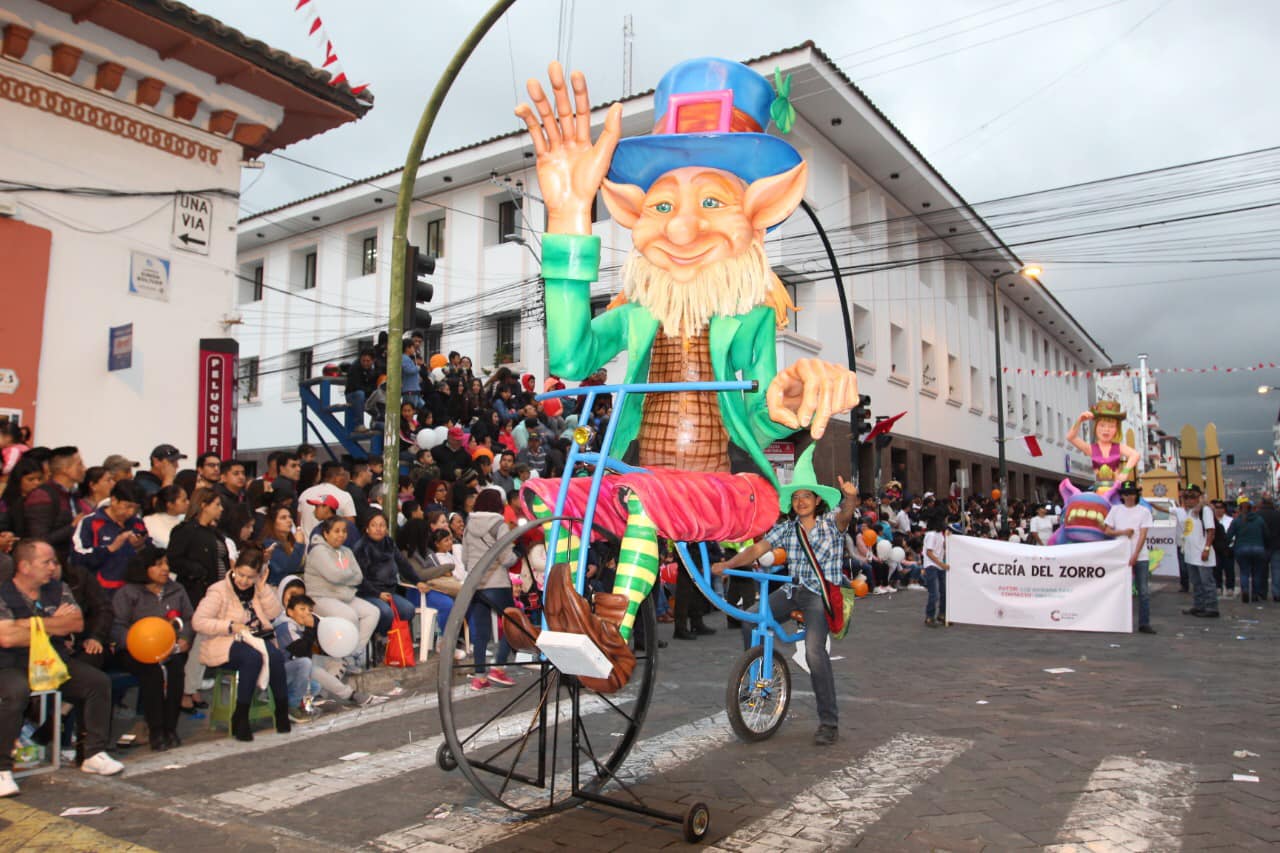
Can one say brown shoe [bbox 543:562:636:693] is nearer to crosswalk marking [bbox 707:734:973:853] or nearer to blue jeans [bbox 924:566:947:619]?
crosswalk marking [bbox 707:734:973:853]

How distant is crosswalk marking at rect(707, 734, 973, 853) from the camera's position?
4.20 m

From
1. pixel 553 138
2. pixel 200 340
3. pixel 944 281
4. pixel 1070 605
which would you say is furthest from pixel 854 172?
pixel 553 138

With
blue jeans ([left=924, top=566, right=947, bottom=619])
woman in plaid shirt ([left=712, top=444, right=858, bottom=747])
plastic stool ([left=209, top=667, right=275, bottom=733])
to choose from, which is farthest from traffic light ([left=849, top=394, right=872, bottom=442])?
plastic stool ([left=209, top=667, right=275, bottom=733])

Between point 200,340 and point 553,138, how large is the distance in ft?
27.8

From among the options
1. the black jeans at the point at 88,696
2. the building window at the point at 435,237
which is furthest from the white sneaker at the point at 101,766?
the building window at the point at 435,237

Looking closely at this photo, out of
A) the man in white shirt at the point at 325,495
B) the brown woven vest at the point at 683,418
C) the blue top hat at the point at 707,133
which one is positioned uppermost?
the blue top hat at the point at 707,133

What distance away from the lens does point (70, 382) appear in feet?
33.9

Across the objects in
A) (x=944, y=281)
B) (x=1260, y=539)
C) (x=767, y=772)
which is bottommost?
(x=767, y=772)

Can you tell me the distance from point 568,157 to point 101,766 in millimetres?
4392

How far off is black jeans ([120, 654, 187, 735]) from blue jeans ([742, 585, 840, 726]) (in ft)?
12.6

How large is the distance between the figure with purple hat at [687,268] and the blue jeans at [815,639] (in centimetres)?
157

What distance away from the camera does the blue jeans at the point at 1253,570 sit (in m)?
14.5

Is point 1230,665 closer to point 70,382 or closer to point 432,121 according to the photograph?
point 432,121

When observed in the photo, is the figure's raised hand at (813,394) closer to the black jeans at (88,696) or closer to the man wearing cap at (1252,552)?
the black jeans at (88,696)
